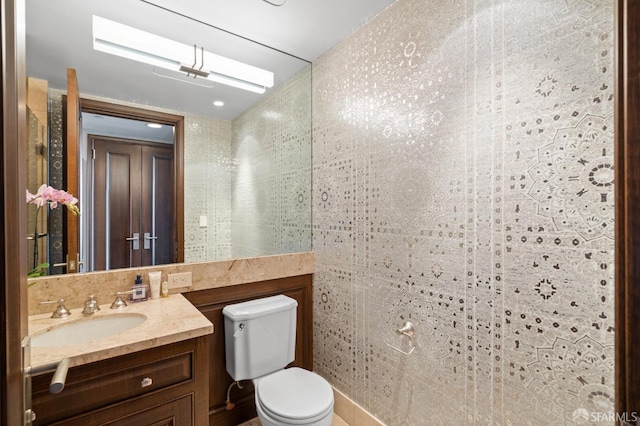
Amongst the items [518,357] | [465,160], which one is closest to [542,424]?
[518,357]

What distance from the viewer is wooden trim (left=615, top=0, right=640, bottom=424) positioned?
1.73ft

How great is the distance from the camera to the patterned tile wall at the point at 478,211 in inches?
37.5

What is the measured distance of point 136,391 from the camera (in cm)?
108

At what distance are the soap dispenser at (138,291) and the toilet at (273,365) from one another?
44 centimetres

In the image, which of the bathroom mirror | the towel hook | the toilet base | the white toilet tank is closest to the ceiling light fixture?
the bathroom mirror

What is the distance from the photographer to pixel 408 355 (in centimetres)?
149

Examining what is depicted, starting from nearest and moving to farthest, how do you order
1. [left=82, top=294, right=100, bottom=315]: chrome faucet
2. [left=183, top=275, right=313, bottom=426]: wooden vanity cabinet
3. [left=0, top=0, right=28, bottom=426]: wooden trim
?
1. [left=0, top=0, right=28, bottom=426]: wooden trim
2. [left=82, top=294, right=100, bottom=315]: chrome faucet
3. [left=183, top=275, right=313, bottom=426]: wooden vanity cabinet

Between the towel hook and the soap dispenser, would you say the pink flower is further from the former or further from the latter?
the towel hook

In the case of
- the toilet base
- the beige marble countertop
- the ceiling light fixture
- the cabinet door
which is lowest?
the toilet base

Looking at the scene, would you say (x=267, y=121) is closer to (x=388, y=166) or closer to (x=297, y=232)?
(x=297, y=232)

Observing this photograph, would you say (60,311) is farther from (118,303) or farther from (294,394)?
(294,394)

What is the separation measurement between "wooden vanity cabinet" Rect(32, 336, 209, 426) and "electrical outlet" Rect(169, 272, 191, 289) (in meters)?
0.50

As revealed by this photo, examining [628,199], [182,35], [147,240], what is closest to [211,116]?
[182,35]

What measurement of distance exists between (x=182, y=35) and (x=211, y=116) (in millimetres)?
467
